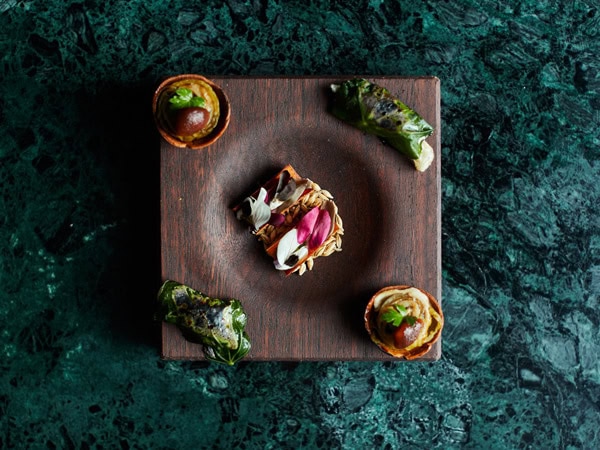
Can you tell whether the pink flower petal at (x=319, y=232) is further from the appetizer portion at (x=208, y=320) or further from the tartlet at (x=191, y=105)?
the tartlet at (x=191, y=105)

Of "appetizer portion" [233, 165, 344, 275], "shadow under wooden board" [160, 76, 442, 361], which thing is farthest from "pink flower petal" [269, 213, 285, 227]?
"shadow under wooden board" [160, 76, 442, 361]

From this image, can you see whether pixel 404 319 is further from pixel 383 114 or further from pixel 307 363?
pixel 383 114

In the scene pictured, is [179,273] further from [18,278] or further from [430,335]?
[430,335]

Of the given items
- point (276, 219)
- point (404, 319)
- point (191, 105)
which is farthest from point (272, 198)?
point (404, 319)

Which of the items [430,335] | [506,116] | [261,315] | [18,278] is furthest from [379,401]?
[18,278]

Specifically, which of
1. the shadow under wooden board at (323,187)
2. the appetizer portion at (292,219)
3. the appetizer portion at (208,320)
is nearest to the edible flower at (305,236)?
the appetizer portion at (292,219)

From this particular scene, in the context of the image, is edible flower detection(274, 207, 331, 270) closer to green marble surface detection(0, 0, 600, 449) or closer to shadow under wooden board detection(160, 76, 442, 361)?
shadow under wooden board detection(160, 76, 442, 361)
